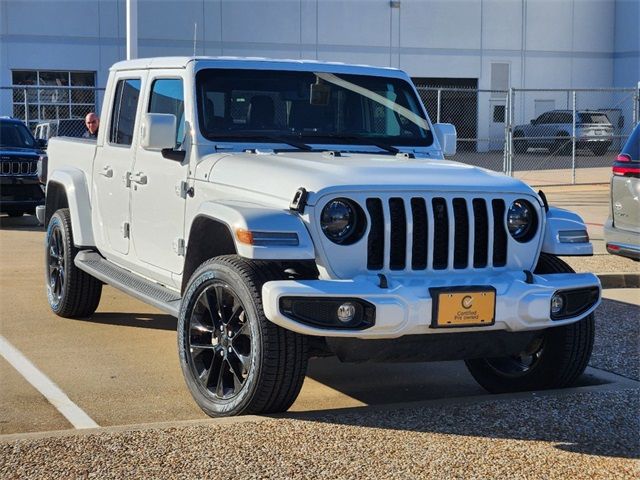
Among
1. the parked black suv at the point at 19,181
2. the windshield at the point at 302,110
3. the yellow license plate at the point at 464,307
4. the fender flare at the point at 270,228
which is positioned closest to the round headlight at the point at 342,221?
the fender flare at the point at 270,228

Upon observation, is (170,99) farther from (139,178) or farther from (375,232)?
(375,232)

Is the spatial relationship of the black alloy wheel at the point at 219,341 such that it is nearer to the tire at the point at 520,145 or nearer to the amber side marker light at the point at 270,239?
the amber side marker light at the point at 270,239

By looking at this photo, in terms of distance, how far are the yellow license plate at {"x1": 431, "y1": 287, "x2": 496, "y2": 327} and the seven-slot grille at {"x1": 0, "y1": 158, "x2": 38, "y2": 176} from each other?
11.9m

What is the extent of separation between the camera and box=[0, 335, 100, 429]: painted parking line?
6070 millimetres

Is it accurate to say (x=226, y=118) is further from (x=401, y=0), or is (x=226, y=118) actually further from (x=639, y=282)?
(x=401, y=0)

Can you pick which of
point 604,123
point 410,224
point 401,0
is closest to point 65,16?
point 401,0

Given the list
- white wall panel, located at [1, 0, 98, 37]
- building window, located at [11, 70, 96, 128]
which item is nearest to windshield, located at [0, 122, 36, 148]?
building window, located at [11, 70, 96, 128]

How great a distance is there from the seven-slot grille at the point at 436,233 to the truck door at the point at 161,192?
1575 mm

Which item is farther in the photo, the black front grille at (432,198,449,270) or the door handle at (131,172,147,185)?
the door handle at (131,172,147,185)

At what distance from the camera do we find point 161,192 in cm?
704

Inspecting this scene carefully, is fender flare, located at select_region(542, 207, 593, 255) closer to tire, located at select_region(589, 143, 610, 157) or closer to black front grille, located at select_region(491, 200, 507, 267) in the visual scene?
black front grille, located at select_region(491, 200, 507, 267)

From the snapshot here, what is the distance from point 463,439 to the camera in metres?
5.36

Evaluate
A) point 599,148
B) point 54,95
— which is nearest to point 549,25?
point 599,148

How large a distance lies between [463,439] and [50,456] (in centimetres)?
197
